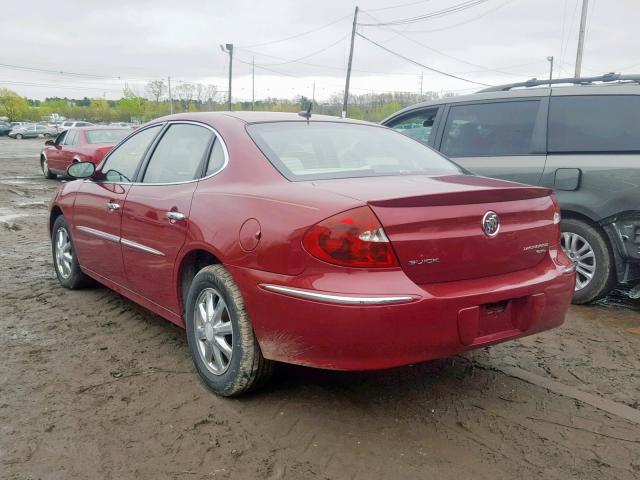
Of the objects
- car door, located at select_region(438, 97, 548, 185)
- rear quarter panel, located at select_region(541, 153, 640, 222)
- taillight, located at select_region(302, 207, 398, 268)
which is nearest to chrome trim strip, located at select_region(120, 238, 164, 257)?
taillight, located at select_region(302, 207, 398, 268)

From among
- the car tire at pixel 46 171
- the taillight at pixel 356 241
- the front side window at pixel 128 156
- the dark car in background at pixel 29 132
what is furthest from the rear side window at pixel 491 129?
the dark car in background at pixel 29 132

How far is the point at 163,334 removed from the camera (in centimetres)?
421

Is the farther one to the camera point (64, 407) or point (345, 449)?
point (64, 407)

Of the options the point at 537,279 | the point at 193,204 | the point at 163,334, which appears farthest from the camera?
the point at 163,334

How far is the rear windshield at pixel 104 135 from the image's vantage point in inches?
559

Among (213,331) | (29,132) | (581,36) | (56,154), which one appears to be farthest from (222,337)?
(29,132)

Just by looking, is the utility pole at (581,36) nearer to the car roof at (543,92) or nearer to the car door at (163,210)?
the car roof at (543,92)

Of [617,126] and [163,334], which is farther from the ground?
[617,126]

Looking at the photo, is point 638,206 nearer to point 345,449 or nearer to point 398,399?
point 398,399

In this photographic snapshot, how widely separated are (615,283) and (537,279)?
2.40 metres

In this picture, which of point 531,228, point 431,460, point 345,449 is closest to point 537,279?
point 531,228

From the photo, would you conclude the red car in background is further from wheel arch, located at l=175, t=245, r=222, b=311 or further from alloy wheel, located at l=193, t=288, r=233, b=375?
alloy wheel, located at l=193, t=288, r=233, b=375

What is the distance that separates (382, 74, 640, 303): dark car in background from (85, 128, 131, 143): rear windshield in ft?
34.7

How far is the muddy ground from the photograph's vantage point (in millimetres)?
2574
